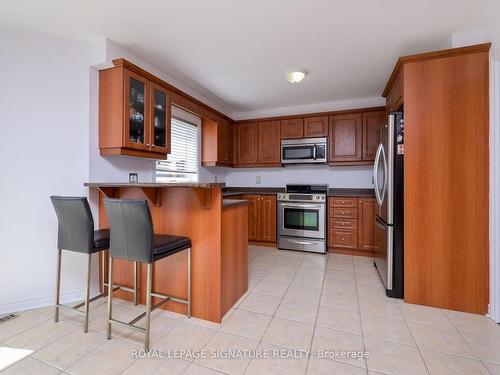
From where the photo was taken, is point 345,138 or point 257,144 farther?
point 257,144

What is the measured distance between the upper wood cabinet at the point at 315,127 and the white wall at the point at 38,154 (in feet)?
10.2

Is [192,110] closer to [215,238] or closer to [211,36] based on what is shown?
[211,36]

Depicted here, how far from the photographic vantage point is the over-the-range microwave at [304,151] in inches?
155

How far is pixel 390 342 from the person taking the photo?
161 centimetres

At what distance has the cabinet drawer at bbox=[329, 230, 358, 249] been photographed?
3607 millimetres

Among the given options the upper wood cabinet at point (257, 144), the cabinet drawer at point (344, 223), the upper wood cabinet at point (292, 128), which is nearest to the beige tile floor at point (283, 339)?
the cabinet drawer at point (344, 223)

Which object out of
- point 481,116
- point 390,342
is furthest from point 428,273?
point 481,116

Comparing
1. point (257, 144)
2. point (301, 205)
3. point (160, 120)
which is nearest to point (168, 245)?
point (160, 120)

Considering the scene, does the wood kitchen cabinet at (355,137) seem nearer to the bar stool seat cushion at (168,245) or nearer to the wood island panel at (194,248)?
the wood island panel at (194,248)

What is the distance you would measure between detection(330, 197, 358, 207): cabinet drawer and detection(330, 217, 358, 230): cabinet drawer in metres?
0.22

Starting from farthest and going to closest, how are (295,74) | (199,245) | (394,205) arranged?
1. (295,74)
2. (394,205)
3. (199,245)

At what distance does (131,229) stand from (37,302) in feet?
4.53

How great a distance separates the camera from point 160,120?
2.74m

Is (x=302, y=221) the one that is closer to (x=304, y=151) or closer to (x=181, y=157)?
(x=304, y=151)
